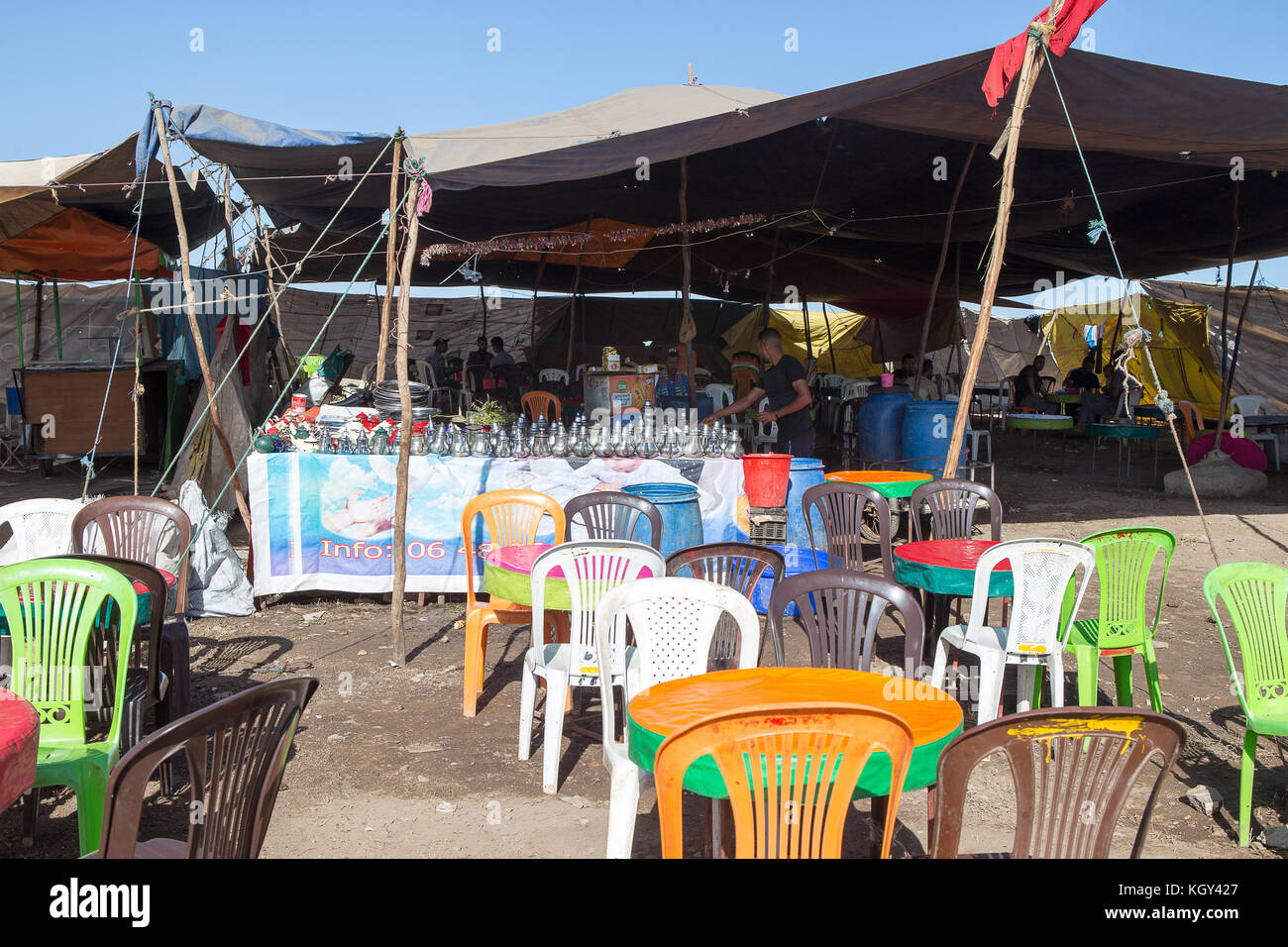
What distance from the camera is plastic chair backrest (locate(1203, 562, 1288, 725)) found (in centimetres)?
338

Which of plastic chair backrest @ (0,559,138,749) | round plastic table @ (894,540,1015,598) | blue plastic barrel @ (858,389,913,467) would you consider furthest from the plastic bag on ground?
blue plastic barrel @ (858,389,913,467)

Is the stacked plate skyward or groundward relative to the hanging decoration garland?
groundward

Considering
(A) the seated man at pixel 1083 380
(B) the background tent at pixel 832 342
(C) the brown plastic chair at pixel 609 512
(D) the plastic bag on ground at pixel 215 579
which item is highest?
(B) the background tent at pixel 832 342

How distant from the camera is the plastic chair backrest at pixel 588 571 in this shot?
3.76 meters

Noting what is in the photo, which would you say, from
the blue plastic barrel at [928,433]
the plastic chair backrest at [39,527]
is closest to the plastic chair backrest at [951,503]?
the blue plastic barrel at [928,433]

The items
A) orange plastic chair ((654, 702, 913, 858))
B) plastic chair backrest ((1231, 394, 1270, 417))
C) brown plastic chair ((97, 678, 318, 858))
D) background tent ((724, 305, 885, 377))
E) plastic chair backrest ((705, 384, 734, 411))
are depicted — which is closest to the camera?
brown plastic chair ((97, 678, 318, 858))

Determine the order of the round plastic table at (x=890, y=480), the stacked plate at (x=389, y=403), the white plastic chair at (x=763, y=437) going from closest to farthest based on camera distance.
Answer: the round plastic table at (x=890, y=480)
the stacked plate at (x=389, y=403)
the white plastic chair at (x=763, y=437)

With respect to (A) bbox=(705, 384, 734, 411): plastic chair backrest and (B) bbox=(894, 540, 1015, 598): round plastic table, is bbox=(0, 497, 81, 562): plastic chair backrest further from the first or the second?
(A) bbox=(705, 384, 734, 411): plastic chair backrest

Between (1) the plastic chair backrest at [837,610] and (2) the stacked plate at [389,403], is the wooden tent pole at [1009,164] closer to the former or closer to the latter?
(1) the plastic chair backrest at [837,610]

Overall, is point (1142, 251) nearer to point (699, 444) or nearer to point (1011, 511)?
point (1011, 511)

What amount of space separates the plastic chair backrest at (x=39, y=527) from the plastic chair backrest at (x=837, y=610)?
139 inches

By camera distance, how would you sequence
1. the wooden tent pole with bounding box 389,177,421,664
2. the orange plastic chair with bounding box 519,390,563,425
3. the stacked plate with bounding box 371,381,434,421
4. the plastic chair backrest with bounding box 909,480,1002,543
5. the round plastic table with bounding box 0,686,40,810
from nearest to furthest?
the round plastic table with bounding box 0,686,40,810
the wooden tent pole with bounding box 389,177,421,664
the plastic chair backrest with bounding box 909,480,1002,543
the stacked plate with bounding box 371,381,434,421
the orange plastic chair with bounding box 519,390,563,425

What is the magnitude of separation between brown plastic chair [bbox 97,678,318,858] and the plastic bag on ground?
4.41m
